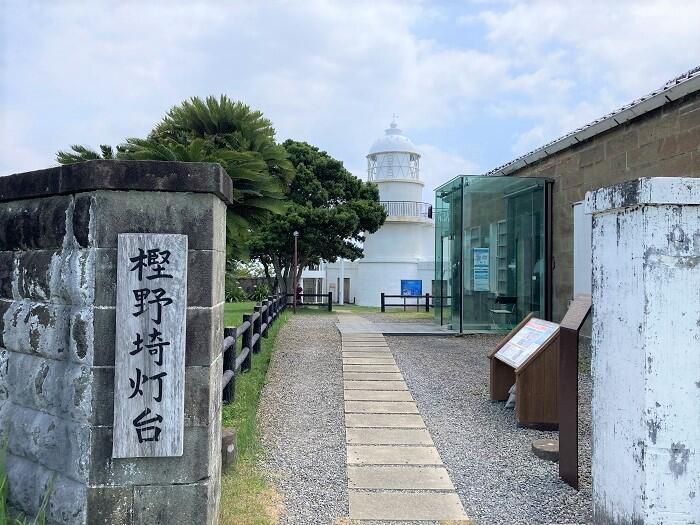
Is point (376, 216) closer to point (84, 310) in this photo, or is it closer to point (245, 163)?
point (245, 163)

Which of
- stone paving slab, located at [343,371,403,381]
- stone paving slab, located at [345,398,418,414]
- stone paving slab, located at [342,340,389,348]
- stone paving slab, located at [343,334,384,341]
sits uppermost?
stone paving slab, located at [343,334,384,341]

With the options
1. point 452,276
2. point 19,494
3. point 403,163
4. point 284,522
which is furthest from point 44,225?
point 403,163

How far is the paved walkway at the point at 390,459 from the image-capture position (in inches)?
146

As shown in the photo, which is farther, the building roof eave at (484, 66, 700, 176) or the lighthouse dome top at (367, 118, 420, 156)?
the lighthouse dome top at (367, 118, 420, 156)

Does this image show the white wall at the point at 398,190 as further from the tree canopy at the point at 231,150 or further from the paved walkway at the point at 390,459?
the paved walkway at the point at 390,459

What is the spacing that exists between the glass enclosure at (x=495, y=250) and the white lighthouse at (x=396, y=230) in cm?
1544

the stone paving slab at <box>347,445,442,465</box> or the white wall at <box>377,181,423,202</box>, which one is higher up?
the white wall at <box>377,181,423,202</box>

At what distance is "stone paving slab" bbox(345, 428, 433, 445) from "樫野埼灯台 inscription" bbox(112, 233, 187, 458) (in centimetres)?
236

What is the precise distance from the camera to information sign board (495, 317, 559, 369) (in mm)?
5461

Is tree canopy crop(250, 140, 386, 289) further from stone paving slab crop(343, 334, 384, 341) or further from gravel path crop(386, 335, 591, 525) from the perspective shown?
gravel path crop(386, 335, 591, 525)

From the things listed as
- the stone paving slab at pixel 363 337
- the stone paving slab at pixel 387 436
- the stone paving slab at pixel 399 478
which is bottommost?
the stone paving slab at pixel 399 478

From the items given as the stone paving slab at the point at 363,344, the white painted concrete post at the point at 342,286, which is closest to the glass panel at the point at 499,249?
the stone paving slab at the point at 363,344

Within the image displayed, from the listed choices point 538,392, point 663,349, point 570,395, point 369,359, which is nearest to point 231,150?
point 369,359

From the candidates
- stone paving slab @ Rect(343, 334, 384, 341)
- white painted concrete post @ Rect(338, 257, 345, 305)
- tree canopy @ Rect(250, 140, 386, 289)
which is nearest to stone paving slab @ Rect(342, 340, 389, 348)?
stone paving slab @ Rect(343, 334, 384, 341)
